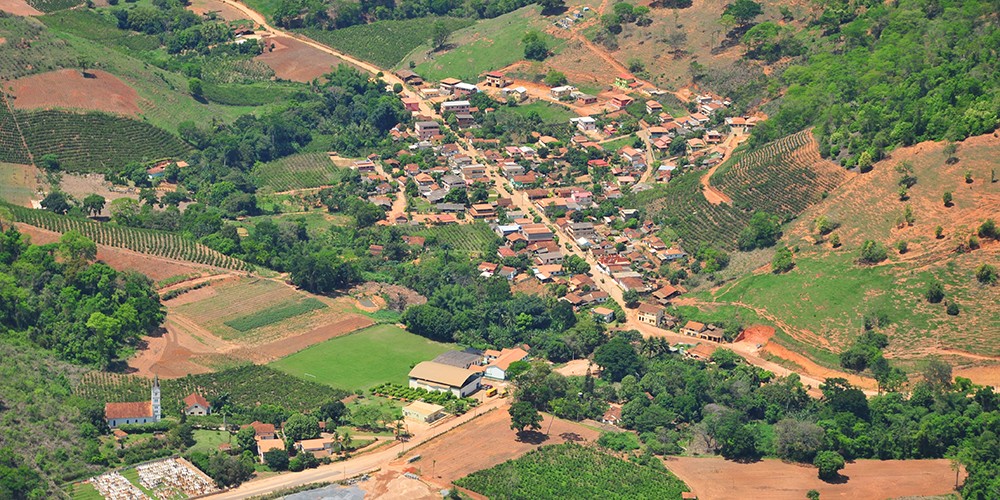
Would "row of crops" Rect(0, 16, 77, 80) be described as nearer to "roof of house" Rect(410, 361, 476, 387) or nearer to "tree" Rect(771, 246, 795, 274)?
"roof of house" Rect(410, 361, 476, 387)

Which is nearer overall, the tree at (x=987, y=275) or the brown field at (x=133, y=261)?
the tree at (x=987, y=275)

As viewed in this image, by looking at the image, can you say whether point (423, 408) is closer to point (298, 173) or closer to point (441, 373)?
point (441, 373)

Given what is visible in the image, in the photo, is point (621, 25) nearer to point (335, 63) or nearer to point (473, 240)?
point (335, 63)

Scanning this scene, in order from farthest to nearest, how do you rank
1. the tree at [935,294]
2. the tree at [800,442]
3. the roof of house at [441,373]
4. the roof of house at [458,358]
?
1. the tree at [935,294]
2. the roof of house at [458,358]
3. the roof of house at [441,373]
4. the tree at [800,442]

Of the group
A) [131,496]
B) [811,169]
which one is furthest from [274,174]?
[131,496]

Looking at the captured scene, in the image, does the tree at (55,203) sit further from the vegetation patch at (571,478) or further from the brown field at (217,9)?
the vegetation patch at (571,478)

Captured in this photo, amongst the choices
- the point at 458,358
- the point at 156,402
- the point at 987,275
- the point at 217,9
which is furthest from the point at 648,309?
the point at 217,9

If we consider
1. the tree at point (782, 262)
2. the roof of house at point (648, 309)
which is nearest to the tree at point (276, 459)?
the roof of house at point (648, 309)
